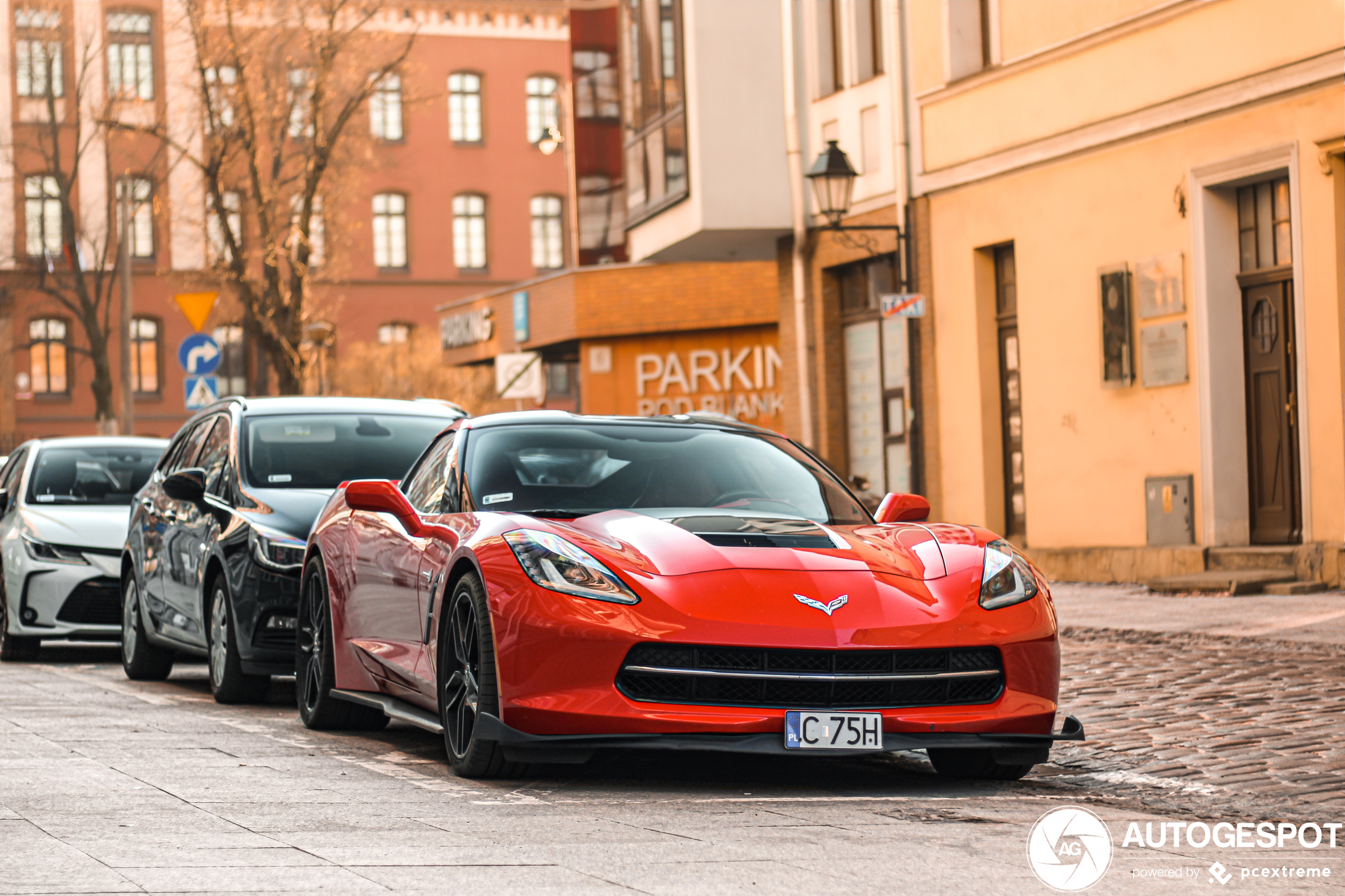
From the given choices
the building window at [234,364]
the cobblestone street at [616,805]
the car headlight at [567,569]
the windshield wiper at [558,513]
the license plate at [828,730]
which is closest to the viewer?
the cobblestone street at [616,805]

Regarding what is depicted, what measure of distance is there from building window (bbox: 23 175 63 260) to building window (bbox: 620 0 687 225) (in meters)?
32.7

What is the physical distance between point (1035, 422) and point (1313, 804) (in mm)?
13386

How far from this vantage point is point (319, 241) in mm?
61312

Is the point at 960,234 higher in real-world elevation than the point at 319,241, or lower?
lower

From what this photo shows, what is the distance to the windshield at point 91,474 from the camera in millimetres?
15258

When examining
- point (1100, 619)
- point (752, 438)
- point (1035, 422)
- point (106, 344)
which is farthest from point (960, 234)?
point (106, 344)

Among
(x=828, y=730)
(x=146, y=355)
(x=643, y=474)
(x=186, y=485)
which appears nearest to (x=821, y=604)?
(x=828, y=730)

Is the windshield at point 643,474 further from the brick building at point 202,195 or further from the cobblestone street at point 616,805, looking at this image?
the brick building at point 202,195

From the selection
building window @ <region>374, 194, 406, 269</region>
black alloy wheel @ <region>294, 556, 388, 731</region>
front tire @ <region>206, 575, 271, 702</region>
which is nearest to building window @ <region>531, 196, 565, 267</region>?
building window @ <region>374, 194, 406, 269</region>

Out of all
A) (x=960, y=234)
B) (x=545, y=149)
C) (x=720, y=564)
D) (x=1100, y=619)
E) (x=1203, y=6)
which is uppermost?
(x=545, y=149)

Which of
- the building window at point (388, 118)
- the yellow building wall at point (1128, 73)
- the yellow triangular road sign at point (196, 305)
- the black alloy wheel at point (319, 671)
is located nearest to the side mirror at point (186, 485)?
the black alloy wheel at point (319, 671)

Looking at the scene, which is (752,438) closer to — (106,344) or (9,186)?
(106,344)

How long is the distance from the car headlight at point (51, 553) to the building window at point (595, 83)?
28845mm

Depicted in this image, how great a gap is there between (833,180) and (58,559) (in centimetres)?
995
